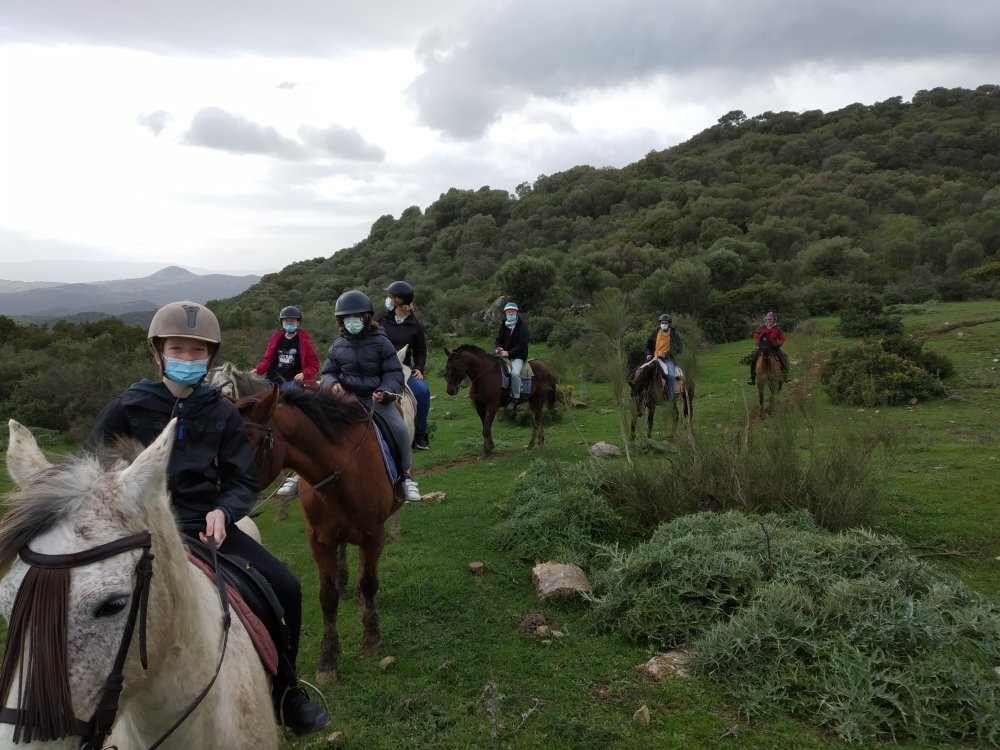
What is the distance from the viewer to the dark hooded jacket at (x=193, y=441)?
2408 mm

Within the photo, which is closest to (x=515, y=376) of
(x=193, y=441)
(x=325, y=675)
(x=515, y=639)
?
(x=515, y=639)

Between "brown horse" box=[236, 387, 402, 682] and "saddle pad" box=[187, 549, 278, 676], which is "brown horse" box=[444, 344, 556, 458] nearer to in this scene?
"brown horse" box=[236, 387, 402, 682]

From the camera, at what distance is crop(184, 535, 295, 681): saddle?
228cm

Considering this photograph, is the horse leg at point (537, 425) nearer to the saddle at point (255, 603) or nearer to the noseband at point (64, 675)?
the saddle at point (255, 603)

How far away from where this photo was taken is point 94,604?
1.35 meters

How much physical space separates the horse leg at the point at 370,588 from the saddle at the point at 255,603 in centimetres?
188

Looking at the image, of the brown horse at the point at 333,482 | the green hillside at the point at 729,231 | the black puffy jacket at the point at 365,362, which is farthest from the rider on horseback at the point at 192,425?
the green hillside at the point at 729,231

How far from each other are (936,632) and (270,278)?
64.2 meters

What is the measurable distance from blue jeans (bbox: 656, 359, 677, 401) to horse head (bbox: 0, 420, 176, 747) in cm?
1048

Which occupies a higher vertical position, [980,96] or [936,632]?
[980,96]

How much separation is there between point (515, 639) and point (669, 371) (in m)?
7.79

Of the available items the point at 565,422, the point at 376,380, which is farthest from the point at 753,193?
the point at 376,380

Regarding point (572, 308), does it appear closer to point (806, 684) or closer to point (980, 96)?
point (806, 684)

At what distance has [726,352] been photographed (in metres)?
19.6
